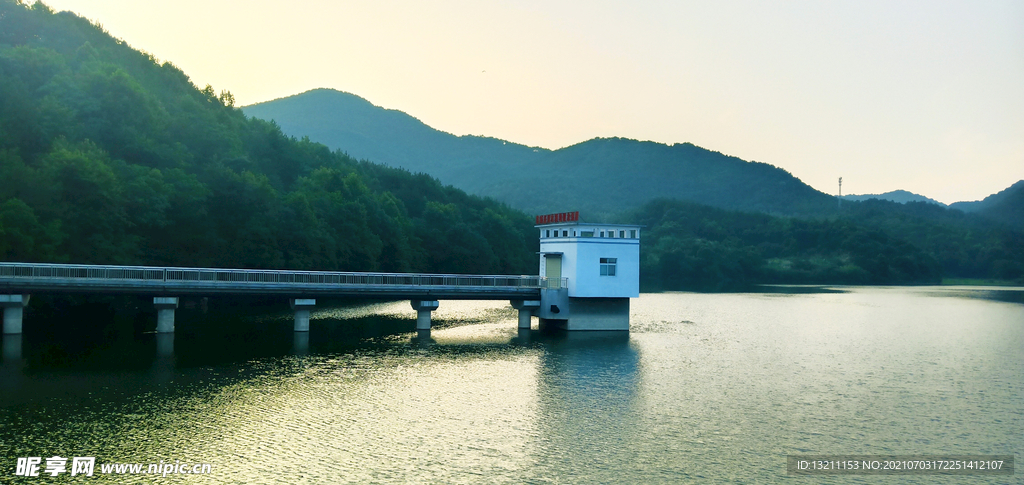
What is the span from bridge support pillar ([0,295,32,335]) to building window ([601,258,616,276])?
39261 millimetres

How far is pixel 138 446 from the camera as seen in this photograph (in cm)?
2520

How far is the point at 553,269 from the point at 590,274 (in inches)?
164

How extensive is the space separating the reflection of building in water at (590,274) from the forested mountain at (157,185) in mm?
33237

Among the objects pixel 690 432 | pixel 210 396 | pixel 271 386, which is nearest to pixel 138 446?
pixel 210 396

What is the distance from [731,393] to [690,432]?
359 inches

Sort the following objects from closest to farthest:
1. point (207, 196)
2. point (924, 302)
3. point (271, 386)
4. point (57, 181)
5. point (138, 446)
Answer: point (138, 446) → point (271, 386) → point (57, 181) → point (207, 196) → point (924, 302)

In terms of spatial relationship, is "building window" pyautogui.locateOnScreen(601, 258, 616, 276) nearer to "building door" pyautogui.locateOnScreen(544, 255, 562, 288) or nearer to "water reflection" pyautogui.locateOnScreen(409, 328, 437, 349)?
"building door" pyautogui.locateOnScreen(544, 255, 562, 288)

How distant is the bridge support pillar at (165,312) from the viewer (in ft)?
164

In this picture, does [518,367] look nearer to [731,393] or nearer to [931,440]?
[731,393]

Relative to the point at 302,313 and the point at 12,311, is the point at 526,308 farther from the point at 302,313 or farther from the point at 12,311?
the point at 12,311

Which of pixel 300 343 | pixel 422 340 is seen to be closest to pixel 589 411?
pixel 422 340

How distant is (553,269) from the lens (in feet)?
205

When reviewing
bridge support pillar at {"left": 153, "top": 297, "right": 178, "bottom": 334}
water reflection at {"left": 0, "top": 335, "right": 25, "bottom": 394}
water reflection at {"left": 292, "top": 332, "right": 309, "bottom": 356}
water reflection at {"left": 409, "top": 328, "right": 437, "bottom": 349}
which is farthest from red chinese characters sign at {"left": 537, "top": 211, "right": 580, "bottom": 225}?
water reflection at {"left": 0, "top": 335, "right": 25, "bottom": 394}

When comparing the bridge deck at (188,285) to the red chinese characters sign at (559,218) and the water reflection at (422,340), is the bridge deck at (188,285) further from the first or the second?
the red chinese characters sign at (559,218)
